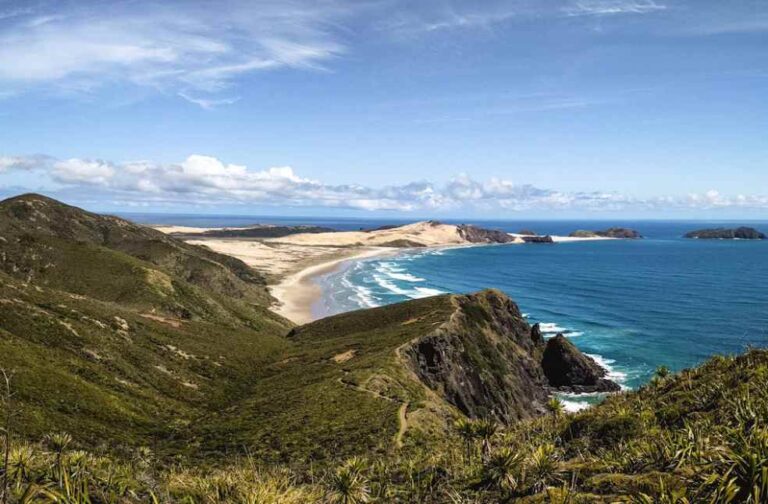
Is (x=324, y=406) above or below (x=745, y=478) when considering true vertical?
below

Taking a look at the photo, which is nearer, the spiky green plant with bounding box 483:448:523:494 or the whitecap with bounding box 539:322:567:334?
the spiky green plant with bounding box 483:448:523:494

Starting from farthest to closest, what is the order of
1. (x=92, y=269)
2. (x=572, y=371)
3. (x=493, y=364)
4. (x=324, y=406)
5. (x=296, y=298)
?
(x=296, y=298)
(x=92, y=269)
(x=572, y=371)
(x=493, y=364)
(x=324, y=406)

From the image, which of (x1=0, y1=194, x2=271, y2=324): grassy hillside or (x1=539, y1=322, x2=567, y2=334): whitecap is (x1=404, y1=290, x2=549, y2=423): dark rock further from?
(x1=0, y1=194, x2=271, y2=324): grassy hillside

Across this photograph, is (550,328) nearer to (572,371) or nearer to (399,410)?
(572,371)

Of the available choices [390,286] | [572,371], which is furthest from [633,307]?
[390,286]

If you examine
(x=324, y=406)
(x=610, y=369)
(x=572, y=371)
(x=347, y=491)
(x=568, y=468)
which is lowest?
(x=610, y=369)

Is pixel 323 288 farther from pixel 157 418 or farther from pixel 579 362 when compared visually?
pixel 157 418

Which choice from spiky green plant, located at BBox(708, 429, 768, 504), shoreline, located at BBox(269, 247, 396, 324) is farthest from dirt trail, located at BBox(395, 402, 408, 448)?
shoreline, located at BBox(269, 247, 396, 324)

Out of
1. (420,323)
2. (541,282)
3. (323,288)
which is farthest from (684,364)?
(323,288)
